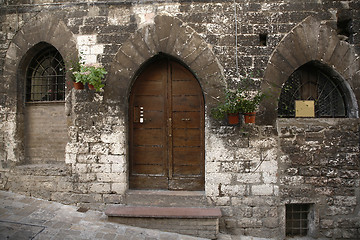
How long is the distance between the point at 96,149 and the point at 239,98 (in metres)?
2.71

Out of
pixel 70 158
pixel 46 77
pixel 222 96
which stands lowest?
pixel 70 158

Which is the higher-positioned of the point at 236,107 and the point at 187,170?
the point at 236,107

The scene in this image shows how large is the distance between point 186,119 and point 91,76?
1833mm

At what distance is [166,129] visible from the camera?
4.04 meters

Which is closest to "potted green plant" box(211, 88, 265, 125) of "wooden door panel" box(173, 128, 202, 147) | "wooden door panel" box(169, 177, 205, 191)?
"wooden door panel" box(173, 128, 202, 147)

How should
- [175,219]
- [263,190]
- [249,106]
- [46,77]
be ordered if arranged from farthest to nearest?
[46,77], [263,190], [175,219], [249,106]

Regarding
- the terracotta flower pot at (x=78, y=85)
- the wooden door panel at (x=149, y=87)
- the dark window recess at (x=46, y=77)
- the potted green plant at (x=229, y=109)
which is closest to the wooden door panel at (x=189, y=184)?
the potted green plant at (x=229, y=109)

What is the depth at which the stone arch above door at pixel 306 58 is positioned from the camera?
12.2ft

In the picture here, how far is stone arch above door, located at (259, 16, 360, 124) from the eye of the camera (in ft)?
12.2

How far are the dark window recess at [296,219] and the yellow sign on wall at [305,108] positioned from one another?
5.53ft

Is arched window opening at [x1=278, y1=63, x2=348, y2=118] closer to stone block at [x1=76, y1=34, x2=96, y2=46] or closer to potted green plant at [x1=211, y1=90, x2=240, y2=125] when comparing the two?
potted green plant at [x1=211, y1=90, x2=240, y2=125]

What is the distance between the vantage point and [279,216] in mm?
3707

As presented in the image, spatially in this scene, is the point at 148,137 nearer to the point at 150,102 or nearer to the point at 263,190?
the point at 150,102

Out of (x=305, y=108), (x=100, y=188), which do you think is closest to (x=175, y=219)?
(x=100, y=188)
